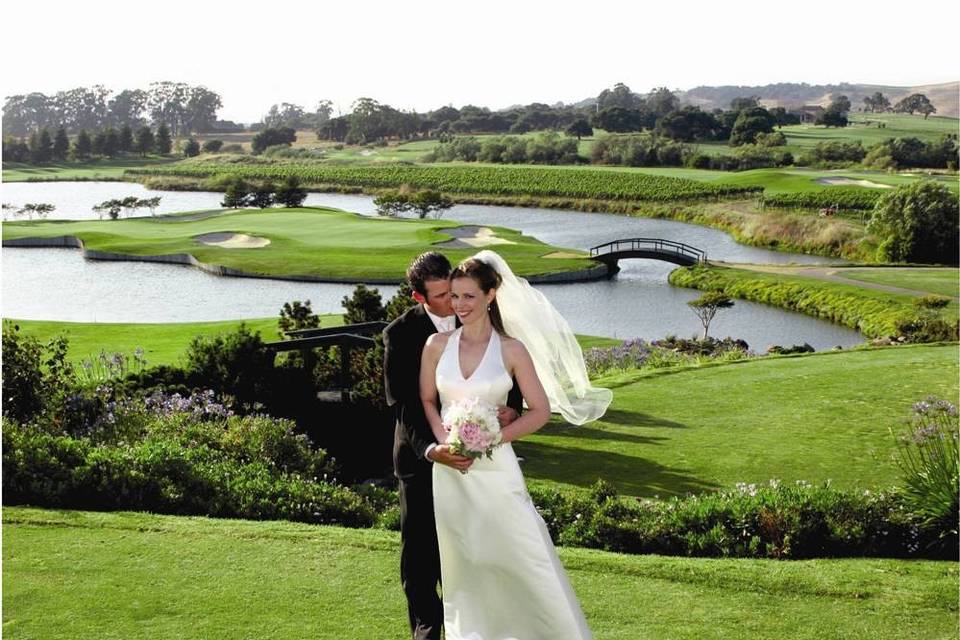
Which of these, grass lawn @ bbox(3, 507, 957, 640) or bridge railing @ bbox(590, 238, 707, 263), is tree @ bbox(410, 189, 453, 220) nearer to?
bridge railing @ bbox(590, 238, 707, 263)

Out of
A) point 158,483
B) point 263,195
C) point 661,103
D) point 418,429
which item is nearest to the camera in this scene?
point 418,429

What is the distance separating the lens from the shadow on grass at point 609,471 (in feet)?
44.5

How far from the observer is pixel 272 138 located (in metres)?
67.8

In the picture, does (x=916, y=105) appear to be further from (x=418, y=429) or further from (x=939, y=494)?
(x=418, y=429)

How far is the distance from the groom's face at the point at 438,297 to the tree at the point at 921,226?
163 ft

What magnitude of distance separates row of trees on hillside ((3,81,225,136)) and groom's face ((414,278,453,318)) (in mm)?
61925

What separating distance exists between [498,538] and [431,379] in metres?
0.97

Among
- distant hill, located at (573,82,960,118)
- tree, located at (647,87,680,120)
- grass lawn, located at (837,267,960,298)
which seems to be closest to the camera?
grass lawn, located at (837,267,960,298)

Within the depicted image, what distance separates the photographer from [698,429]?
55.9ft

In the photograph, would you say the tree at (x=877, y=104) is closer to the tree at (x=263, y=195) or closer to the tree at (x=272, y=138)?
the tree at (x=272, y=138)

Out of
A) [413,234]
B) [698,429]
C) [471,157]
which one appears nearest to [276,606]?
[698,429]

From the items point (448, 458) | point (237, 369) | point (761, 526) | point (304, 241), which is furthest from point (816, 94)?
point (448, 458)

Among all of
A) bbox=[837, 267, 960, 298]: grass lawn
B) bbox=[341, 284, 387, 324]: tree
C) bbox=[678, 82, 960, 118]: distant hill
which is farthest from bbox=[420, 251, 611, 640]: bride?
bbox=[678, 82, 960, 118]: distant hill

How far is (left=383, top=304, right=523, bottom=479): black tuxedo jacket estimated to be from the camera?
6094mm
